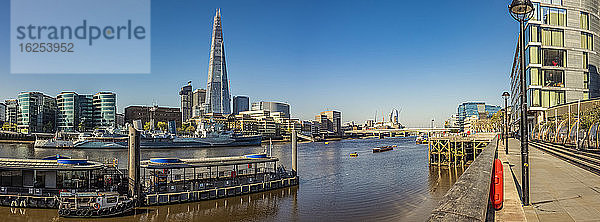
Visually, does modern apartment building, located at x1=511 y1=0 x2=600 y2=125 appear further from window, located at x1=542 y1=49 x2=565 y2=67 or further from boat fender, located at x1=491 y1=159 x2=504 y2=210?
boat fender, located at x1=491 y1=159 x2=504 y2=210

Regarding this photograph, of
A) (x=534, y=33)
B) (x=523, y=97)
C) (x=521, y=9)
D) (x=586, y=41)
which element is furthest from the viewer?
(x=586, y=41)

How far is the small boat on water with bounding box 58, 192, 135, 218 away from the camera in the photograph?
2539cm

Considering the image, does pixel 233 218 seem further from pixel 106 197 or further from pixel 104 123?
pixel 104 123

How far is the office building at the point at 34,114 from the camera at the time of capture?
170875 millimetres

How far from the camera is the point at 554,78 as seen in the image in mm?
55719

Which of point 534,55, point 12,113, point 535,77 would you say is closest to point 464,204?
point 535,77

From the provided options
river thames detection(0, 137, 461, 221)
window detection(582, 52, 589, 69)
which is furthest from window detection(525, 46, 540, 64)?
river thames detection(0, 137, 461, 221)

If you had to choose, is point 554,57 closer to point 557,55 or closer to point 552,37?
point 557,55

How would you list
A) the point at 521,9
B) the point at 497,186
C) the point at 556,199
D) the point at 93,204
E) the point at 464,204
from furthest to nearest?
1. the point at 93,204
2. the point at 556,199
3. the point at 521,9
4. the point at 497,186
5. the point at 464,204

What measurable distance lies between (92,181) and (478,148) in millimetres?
50080

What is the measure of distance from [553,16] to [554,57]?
6.19m

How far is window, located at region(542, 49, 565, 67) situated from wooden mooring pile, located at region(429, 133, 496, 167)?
552 inches

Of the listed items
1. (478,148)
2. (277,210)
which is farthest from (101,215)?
(478,148)

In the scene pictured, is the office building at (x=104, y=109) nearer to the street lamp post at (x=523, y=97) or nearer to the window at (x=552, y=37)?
the window at (x=552, y=37)
